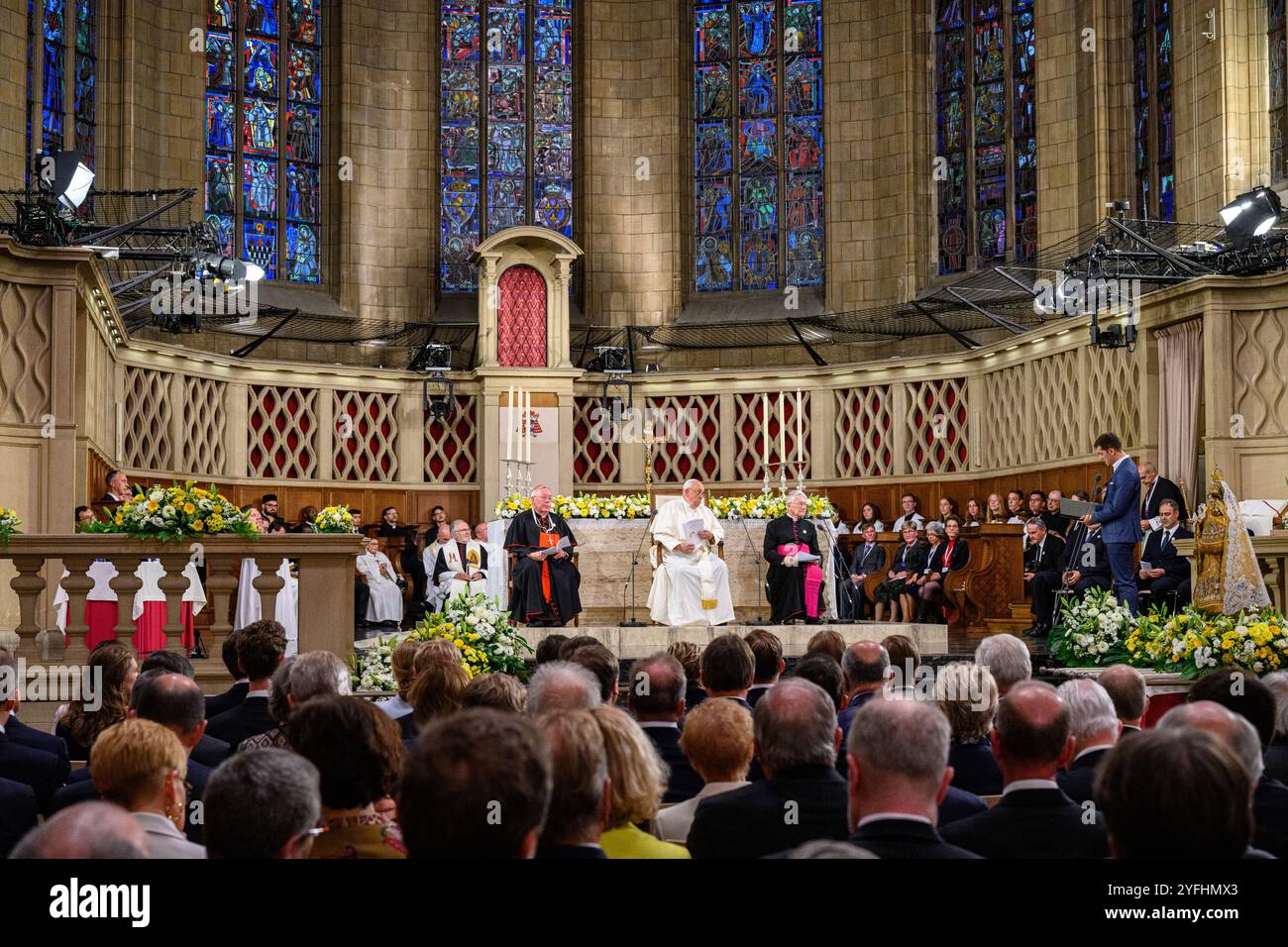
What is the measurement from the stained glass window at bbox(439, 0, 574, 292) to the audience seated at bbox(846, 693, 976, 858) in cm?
1768

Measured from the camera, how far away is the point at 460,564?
15047mm

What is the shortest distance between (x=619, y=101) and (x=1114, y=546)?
35.7ft

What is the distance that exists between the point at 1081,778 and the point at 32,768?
2.81 meters

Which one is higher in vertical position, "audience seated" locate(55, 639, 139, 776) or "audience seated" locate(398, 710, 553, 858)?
"audience seated" locate(398, 710, 553, 858)

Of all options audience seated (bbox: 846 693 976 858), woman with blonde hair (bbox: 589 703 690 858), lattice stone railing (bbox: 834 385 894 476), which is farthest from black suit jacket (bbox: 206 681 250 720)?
lattice stone railing (bbox: 834 385 894 476)

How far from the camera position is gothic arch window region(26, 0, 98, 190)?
15.7 metres

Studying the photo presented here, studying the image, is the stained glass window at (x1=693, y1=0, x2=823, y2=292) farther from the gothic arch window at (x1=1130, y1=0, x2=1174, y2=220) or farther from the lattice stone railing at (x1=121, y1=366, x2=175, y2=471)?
the lattice stone railing at (x1=121, y1=366, x2=175, y2=471)

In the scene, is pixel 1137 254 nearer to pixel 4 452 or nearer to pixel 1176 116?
pixel 1176 116

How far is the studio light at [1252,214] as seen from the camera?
1209 centimetres

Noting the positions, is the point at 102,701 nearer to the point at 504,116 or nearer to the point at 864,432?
the point at 864,432

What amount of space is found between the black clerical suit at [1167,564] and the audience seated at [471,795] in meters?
9.98
